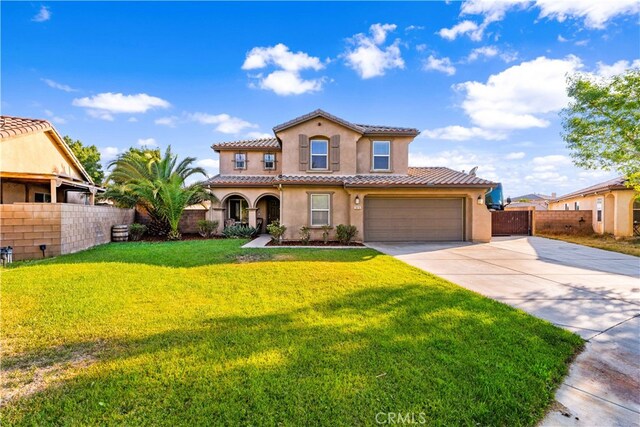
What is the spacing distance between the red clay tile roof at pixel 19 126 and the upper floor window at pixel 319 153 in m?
13.2

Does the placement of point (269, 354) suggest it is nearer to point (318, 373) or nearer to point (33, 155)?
point (318, 373)

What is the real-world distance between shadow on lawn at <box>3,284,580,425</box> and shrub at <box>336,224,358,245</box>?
894 centimetres

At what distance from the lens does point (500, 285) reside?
6367 mm

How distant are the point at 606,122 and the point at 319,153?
458 inches

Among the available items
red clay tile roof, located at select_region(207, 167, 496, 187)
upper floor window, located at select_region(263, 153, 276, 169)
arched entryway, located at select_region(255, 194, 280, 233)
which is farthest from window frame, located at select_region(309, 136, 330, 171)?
arched entryway, located at select_region(255, 194, 280, 233)

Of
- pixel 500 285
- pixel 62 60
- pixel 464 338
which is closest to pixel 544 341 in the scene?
pixel 464 338

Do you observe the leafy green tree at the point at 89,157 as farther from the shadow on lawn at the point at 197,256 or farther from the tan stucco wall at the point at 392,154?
the tan stucco wall at the point at 392,154

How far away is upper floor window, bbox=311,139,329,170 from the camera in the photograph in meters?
15.5

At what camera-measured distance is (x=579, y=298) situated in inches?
216

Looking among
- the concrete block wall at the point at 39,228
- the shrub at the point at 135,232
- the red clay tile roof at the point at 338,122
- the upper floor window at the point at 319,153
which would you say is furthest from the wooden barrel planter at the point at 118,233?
the upper floor window at the point at 319,153

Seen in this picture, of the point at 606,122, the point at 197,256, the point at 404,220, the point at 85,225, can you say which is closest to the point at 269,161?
the point at 404,220

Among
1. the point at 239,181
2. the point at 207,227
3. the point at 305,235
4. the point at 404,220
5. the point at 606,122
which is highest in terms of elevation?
the point at 606,122

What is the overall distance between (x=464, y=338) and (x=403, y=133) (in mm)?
13627

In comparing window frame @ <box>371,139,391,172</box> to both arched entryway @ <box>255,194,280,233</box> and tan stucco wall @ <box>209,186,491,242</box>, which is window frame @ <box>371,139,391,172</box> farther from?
arched entryway @ <box>255,194,280,233</box>
